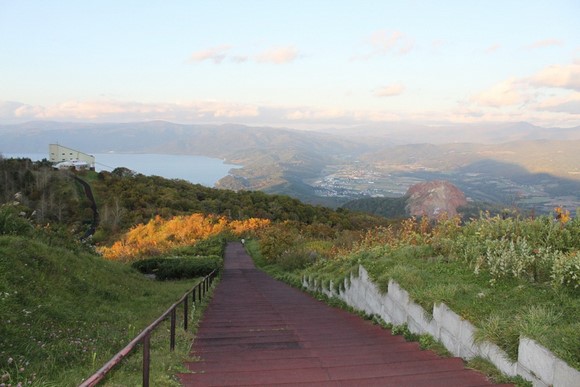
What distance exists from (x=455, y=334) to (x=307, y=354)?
1.66m

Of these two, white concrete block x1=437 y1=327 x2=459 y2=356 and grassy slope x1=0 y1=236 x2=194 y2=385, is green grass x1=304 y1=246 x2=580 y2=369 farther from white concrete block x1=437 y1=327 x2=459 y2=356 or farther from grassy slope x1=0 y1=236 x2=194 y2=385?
grassy slope x1=0 y1=236 x2=194 y2=385

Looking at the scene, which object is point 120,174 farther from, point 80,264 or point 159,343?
point 159,343

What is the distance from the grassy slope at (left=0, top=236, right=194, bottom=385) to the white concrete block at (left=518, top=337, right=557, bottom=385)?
394 centimetres

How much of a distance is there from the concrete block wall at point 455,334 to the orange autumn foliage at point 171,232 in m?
18.2

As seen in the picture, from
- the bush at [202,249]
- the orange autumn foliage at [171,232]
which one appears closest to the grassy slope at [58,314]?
the bush at [202,249]

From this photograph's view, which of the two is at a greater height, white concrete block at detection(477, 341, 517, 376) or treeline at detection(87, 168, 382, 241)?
white concrete block at detection(477, 341, 517, 376)

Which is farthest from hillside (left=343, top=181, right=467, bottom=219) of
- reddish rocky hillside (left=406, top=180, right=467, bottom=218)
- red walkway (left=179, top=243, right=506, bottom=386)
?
red walkway (left=179, top=243, right=506, bottom=386)

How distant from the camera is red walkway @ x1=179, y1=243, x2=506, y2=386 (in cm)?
414

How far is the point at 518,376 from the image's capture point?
13.4ft

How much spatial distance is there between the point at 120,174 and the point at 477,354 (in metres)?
60.5

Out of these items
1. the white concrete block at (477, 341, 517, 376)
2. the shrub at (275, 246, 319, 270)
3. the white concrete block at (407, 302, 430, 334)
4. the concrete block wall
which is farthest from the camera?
the shrub at (275, 246, 319, 270)

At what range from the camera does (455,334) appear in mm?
5160

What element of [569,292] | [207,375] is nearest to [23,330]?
[207,375]

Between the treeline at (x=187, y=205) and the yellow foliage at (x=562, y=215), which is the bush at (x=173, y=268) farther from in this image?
the treeline at (x=187, y=205)
